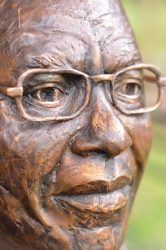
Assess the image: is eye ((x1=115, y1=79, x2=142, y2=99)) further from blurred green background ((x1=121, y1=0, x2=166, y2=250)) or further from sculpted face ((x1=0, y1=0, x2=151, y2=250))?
blurred green background ((x1=121, y1=0, x2=166, y2=250))

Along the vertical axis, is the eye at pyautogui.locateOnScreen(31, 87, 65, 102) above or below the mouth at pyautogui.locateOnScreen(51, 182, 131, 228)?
above

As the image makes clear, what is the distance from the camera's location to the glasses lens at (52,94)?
1.57 meters

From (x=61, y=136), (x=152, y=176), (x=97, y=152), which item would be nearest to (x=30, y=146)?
(x=61, y=136)

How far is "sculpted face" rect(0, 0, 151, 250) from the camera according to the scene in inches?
62.2

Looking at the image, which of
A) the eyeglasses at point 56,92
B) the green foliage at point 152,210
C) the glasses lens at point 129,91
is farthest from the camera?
the green foliage at point 152,210

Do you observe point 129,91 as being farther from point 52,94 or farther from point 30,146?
point 30,146

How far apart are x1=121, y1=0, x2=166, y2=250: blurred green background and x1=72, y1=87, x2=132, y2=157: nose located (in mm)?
1477

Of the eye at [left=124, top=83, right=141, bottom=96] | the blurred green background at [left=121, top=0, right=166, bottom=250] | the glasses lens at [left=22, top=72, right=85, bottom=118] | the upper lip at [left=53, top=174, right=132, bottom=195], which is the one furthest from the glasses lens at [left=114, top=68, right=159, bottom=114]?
the blurred green background at [left=121, top=0, right=166, bottom=250]

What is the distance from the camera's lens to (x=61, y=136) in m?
1.59

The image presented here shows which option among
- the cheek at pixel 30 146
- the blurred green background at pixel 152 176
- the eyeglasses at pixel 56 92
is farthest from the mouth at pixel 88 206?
Answer: the blurred green background at pixel 152 176

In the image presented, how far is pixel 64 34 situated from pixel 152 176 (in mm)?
Answer: 2507

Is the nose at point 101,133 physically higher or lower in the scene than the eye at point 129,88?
lower

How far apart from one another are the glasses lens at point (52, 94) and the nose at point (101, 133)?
53mm

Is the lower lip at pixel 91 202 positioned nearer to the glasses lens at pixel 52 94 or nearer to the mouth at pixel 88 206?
the mouth at pixel 88 206
